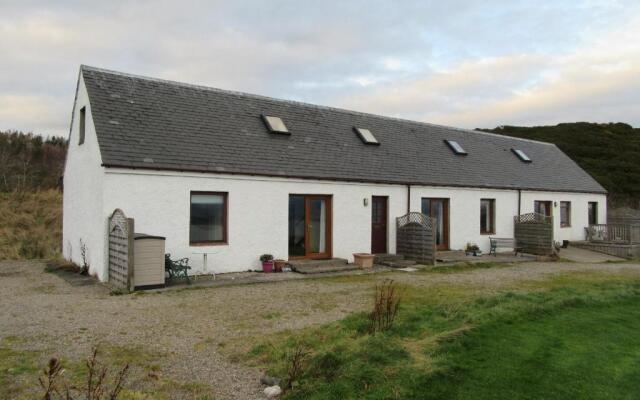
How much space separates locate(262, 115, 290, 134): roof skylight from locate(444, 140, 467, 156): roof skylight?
920cm

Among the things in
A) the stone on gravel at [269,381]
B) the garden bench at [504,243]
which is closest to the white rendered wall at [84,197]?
the stone on gravel at [269,381]

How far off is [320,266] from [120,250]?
6093 millimetres

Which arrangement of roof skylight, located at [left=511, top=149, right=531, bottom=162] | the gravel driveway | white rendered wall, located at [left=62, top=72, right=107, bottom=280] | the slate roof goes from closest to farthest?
the gravel driveway
white rendered wall, located at [left=62, top=72, right=107, bottom=280]
the slate roof
roof skylight, located at [left=511, top=149, right=531, bottom=162]

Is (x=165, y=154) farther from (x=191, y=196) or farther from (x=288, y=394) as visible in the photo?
(x=288, y=394)

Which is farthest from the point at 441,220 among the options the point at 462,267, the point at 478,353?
the point at 478,353

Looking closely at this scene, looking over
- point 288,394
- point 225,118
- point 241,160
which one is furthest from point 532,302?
point 225,118

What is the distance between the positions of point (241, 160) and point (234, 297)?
205 inches

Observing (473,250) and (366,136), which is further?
(473,250)

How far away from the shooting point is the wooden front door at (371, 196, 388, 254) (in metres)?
17.4

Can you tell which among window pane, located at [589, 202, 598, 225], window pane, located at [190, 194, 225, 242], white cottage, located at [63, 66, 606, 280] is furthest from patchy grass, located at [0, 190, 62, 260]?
window pane, located at [589, 202, 598, 225]

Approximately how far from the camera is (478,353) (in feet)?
19.7

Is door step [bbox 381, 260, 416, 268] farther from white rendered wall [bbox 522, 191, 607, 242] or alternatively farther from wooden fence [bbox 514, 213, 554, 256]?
white rendered wall [bbox 522, 191, 607, 242]

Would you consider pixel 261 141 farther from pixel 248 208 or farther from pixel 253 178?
pixel 248 208

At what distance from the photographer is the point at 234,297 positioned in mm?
10406
